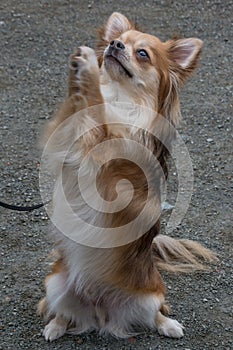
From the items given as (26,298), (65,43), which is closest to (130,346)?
(26,298)

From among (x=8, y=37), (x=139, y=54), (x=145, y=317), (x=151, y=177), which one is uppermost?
(x=139, y=54)

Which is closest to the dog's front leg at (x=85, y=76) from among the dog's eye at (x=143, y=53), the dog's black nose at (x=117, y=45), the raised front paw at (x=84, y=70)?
the raised front paw at (x=84, y=70)

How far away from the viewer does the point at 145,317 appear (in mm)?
3900

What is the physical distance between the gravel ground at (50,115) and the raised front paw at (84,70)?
1439mm

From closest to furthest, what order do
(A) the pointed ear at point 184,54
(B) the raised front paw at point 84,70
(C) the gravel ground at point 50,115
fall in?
1. (B) the raised front paw at point 84,70
2. (A) the pointed ear at point 184,54
3. (C) the gravel ground at point 50,115

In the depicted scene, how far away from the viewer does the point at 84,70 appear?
10.9ft

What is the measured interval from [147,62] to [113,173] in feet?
2.07

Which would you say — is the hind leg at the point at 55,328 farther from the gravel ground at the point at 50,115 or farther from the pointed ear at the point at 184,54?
the pointed ear at the point at 184,54

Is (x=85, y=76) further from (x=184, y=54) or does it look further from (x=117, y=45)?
(x=184, y=54)

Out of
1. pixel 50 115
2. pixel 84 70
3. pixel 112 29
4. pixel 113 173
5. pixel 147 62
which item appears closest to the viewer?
pixel 84 70

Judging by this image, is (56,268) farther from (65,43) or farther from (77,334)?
(65,43)

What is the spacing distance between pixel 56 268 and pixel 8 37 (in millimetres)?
4052

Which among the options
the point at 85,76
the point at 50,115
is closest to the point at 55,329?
the point at 85,76

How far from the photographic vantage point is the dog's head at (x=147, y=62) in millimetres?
3648
